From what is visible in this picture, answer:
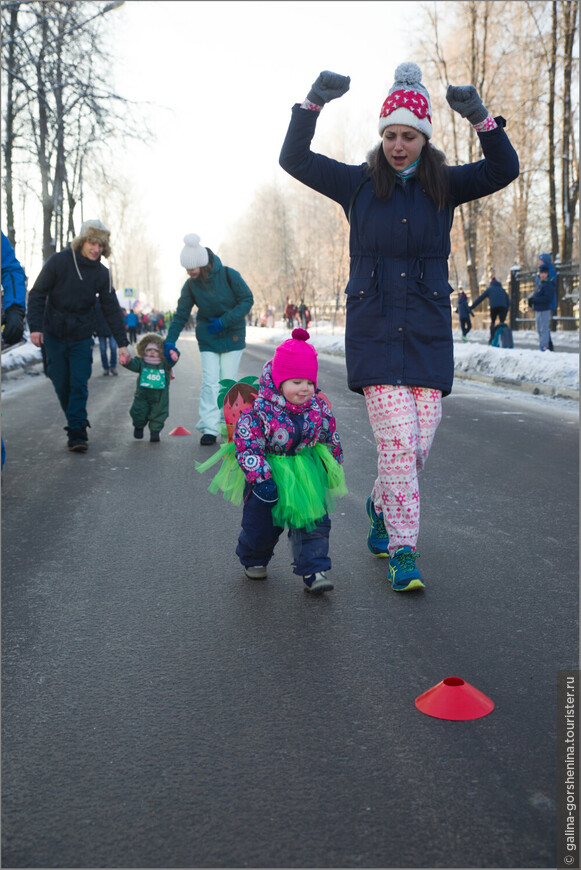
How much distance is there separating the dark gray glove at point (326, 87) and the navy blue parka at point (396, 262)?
0.07m

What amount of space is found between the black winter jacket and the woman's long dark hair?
4.92 m

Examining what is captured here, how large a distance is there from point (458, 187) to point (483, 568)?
6.19ft

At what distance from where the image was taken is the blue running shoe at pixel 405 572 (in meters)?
4.04

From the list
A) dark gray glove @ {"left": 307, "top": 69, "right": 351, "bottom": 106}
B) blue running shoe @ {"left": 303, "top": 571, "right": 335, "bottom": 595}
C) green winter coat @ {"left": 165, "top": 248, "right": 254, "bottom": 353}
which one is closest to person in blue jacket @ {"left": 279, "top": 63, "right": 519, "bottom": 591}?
dark gray glove @ {"left": 307, "top": 69, "right": 351, "bottom": 106}

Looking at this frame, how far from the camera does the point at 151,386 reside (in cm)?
912

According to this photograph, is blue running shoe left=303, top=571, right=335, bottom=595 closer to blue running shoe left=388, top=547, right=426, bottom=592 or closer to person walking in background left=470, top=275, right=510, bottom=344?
blue running shoe left=388, top=547, right=426, bottom=592

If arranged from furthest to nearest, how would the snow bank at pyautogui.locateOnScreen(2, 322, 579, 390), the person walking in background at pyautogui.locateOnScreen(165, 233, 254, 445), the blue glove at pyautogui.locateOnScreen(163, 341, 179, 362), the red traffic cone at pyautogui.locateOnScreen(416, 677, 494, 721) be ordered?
the snow bank at pyautogui.locateOnScreen(2, 322, 579, 390) → the blue glove at pyautogui.locateOnScreen(163, 341, 179, 362) → the person walking in background at pyautogui.locateOnScreen(165, 233, 254, 445) → the red traffic cone at pyautogui.locateOnScreen(416, 677, 494, 721)

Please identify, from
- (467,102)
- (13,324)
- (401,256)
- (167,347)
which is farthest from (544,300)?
(467,102)

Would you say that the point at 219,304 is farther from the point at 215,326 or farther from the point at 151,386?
the point at 151,386

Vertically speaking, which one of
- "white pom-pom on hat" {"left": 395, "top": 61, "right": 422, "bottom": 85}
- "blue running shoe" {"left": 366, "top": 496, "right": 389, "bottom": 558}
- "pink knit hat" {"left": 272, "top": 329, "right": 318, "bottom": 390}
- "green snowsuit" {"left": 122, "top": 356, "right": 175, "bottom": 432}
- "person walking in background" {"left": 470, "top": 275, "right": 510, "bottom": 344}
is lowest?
"blue running shoe" {"left": 366, "top": 496, "right": 389, "bottom": 558}

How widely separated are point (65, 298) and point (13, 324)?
2.23 metres

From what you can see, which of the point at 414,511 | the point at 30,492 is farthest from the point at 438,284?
the point at 30,492

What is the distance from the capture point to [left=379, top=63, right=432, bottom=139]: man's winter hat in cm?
381

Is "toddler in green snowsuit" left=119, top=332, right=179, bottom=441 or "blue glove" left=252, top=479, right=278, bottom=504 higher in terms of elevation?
"toddler in green snowsuit" left=119, top=332, right=179, bottom=441
